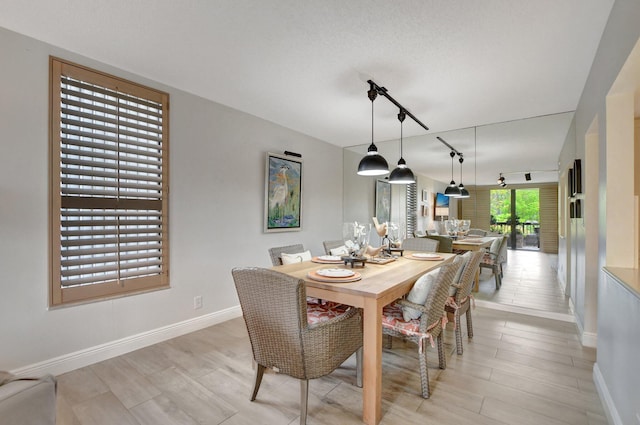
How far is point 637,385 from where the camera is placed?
50.9 inches

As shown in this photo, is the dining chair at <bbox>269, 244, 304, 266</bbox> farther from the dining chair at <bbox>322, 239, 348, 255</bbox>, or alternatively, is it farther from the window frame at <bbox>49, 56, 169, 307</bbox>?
the window frame at <bbox>49, 56, 169, 307</bbox>

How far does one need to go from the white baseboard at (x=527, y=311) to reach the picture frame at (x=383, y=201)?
207 centimetres

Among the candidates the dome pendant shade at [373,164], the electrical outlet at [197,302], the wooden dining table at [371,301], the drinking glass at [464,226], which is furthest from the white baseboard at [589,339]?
the electrical outlet at [197,302]

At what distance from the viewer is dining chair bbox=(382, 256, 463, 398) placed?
1930 mm

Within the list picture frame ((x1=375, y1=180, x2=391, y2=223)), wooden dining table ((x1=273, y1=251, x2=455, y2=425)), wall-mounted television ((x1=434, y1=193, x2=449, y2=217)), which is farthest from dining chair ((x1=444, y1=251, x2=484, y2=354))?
wall-mounted television ((x1=434, y1=193, x2=449, y2=217))

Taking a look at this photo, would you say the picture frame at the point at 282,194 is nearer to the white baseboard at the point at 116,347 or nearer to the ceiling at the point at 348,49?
the ceiling at the point at 348,49

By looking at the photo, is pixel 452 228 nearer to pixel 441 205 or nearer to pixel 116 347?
pixel 441 205

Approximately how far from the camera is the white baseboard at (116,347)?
7.13ft

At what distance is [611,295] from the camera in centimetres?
171

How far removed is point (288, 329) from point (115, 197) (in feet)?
6.45

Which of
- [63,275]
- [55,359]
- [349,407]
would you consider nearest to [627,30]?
[349,407]

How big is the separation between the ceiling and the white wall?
0.26m

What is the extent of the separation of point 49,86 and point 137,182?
90cm

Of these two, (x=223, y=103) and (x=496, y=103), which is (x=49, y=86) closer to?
(x=223, y=103)
